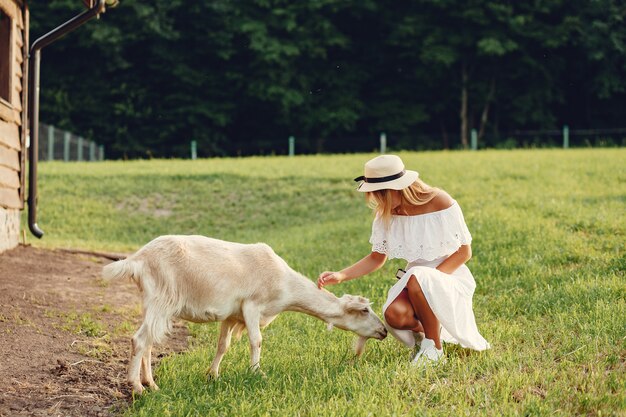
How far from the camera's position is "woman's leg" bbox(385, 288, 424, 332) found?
5.59m

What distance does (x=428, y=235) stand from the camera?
5.74 metres

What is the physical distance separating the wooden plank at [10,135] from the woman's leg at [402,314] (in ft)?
20.7

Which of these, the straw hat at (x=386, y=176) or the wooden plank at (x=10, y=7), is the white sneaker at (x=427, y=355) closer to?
the straw hat at (x=386, y=176)

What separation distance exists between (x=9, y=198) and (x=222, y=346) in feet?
19.0

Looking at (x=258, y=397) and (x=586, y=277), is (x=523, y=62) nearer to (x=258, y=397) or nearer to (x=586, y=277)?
(x=586, y=277)

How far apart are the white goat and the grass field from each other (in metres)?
0.30

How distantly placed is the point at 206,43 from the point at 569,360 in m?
Answer: 37.5

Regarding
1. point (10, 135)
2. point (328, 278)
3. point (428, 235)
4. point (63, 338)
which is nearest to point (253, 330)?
point (328, 278)

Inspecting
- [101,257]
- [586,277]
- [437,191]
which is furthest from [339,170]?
[437,191]

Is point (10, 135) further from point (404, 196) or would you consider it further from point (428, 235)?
point (428, 235)

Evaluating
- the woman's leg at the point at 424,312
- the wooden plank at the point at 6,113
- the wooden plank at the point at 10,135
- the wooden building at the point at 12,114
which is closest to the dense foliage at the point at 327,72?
the wooden building at the point at 12,114

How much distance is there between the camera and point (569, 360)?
5.36 meters

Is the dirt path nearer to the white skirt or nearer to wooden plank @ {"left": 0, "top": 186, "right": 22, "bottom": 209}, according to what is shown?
wooden plank @ {"left": 0, "top": 186, "right": 22, "bottom": 209}

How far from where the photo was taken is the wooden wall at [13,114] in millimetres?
9984
